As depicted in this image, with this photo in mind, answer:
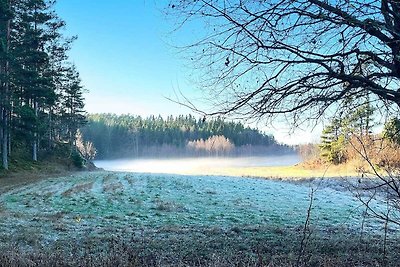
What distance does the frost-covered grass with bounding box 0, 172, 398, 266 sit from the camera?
21.2 ft

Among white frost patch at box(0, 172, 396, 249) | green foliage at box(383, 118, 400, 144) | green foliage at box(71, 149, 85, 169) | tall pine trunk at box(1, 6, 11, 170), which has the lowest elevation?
white frost patch at box(0, 172, 396, 249)

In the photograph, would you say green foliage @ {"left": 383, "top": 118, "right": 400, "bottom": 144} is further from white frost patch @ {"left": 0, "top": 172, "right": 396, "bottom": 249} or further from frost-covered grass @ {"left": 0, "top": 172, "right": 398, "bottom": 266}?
white frost patch @ {"left": 0, "top": 172, "right": 396, "bottom": 249}

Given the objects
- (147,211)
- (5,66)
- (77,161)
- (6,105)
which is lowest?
(147,211)

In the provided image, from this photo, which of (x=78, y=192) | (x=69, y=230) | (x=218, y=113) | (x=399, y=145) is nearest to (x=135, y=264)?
(x=218, y=113)

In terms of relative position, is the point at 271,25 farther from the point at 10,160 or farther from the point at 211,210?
the point at 10,160

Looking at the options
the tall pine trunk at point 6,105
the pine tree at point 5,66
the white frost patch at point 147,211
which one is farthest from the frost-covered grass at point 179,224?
the pine tree at point 5,66

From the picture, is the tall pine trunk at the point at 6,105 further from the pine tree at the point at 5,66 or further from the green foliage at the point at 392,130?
the green foliage at the point at 392,130

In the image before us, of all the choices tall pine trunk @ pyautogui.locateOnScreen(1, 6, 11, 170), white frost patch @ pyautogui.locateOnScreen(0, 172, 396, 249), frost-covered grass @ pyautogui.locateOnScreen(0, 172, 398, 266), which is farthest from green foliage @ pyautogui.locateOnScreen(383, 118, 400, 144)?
tall pine trunk @ pyautogui.locateOnScreen(1, 6, 11, 170)

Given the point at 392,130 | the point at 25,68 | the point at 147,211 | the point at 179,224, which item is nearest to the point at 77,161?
the point at 25,68

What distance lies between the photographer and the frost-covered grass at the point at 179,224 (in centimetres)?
646

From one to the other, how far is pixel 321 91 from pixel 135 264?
267cm

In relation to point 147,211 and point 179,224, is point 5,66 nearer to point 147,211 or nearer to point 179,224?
point 147,211

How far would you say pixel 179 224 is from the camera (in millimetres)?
10062

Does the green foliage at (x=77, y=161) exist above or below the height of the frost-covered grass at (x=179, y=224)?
above
